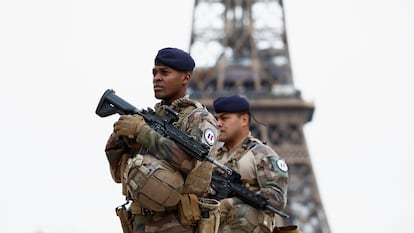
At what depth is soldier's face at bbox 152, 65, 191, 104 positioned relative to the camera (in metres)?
4.05

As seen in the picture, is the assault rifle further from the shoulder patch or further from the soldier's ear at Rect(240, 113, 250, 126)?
the soldier's ear at Rect(240, 113, 250, 126)

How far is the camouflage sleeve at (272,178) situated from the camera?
197 inches

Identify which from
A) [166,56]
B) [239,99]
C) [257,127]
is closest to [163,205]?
[166,56]

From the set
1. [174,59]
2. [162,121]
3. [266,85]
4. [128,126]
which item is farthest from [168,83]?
[266,85]

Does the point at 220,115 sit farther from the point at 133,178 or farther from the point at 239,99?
the point at 133,178

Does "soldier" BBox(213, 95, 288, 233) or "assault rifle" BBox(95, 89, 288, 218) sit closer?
"assault rifle" BBox(95, 89, 288, 218)

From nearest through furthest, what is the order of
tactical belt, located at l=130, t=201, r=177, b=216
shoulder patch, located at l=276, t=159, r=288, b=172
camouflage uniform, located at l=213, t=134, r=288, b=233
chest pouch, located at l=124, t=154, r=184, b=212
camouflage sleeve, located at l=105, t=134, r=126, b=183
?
chest pouch, located at l=124, t=154, r=184, b=212, tactical belt, located at l=130, t=201, r=177, b=216, camouflage sleeve, located at l=105, t=134, r=126, b=183, camouflage uniform, located at l=213, t=134, r=288, b=233, shoulder patch, located at l=276, t=159, r=288, b=172

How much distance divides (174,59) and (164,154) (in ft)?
2.29

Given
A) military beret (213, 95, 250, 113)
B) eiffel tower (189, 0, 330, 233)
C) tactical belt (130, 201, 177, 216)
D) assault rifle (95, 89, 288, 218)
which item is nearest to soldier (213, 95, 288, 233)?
military beret (213, 95, 250, 113)

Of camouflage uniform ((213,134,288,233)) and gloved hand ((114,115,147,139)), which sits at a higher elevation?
gloved hand ((114,115,147,139))

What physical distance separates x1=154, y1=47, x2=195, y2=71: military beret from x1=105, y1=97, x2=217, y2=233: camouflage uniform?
21cm

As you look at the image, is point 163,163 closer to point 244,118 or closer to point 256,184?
point 256,184

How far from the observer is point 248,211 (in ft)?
16.4

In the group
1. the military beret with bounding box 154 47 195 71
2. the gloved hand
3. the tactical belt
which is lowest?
the tactical belt
